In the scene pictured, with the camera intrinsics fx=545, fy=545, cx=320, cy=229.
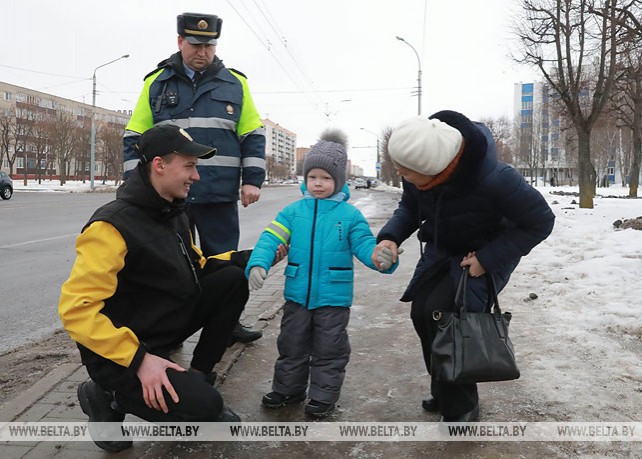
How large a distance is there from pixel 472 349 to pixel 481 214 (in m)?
0.65

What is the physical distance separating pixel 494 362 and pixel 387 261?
701mm

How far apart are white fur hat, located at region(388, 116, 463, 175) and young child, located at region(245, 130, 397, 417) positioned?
59cm

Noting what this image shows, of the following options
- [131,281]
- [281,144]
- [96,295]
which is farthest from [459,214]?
[281,144]

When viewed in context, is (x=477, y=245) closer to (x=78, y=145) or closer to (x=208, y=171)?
(x=208, y=171)

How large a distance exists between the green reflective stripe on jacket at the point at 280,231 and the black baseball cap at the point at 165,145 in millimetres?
629

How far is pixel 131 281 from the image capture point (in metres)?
2.45

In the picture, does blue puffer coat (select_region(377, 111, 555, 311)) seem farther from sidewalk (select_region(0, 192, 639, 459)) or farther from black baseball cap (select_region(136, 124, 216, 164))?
black baseball cap (select_region(136, 124, 216, 164))

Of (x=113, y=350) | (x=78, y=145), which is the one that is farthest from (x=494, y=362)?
(x=78, y=145)

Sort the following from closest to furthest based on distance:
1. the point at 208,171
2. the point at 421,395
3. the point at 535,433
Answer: the point at 535,433
the point at 421,395
the point at 208,171

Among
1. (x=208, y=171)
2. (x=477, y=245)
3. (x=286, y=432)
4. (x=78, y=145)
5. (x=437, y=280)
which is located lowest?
(x=286, y=432)

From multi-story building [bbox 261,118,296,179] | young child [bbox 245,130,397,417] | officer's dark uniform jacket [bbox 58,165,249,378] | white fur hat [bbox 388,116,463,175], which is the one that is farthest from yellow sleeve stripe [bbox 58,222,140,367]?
multi-story building [bbox 261,118,296,179]

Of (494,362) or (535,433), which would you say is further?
(535,433)

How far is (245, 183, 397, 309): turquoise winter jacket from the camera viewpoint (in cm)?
295

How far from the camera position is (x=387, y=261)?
2773 mm
